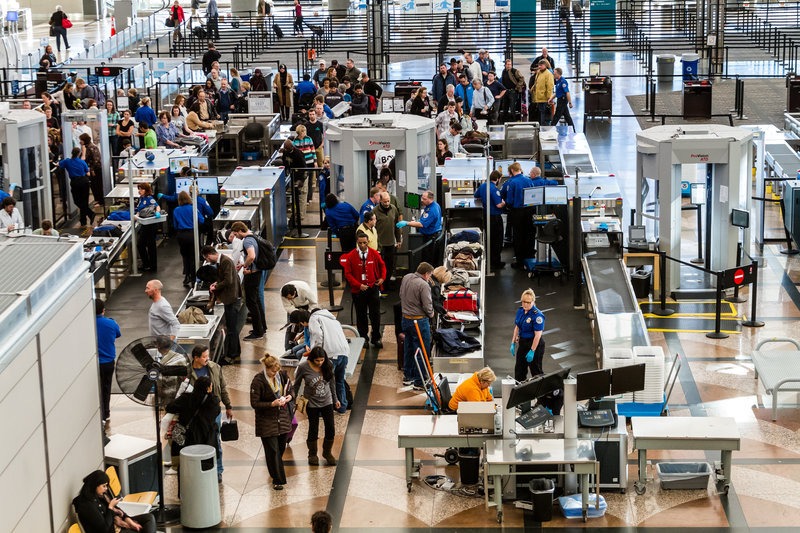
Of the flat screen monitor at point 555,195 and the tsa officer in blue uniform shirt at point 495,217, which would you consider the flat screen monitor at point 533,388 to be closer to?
the flat screen monitor at point 555,195

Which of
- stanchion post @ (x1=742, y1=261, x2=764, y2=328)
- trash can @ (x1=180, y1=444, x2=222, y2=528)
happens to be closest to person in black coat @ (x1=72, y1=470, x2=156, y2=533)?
trash can @ (x1=180, y1=444, x2=222, y2=528)

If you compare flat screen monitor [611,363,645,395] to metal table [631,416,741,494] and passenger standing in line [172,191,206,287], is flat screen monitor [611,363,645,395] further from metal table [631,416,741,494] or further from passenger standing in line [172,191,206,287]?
passenger standing in line [172,191,206,287]

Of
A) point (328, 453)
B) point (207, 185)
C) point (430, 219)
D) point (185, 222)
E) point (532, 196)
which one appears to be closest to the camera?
point (328, 453)

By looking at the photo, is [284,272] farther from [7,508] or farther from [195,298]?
A: [7,508]

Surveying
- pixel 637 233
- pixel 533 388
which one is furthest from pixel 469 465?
pixel 637 233

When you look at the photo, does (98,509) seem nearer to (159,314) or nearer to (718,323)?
(159,314)

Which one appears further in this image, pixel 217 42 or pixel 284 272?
pixel 217 42

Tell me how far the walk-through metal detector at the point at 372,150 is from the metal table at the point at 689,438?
855 cm

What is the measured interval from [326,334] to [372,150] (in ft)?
22.4

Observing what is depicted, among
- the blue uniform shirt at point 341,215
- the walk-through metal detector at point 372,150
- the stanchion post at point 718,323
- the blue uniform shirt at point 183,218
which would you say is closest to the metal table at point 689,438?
the stanchion post at point 718,323

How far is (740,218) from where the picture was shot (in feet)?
62.4

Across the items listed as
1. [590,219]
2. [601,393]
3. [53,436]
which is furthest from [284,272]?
[53,436]

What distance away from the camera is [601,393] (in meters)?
12.9

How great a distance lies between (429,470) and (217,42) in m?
38.0
